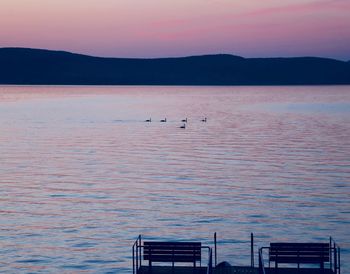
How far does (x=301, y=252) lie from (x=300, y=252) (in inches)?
1.6

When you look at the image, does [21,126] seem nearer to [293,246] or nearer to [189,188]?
[189,188]

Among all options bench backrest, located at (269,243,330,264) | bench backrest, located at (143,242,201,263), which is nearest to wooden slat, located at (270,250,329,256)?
bench backrest, located at (269,243,330,264)

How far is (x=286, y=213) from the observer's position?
140 ft

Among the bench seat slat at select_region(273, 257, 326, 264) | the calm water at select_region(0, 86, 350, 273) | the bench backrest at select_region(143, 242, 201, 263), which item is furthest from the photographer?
the calm water at select_region(0, 86, 350, 273)

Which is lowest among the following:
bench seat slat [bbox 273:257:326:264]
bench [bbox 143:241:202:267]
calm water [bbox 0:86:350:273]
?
calm water [bbox 0:86:350:273]

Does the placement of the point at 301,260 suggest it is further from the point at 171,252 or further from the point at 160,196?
the point at 160,196

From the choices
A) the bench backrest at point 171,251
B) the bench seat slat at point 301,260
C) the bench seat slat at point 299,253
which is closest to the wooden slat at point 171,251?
the bench backrest at point 171,251

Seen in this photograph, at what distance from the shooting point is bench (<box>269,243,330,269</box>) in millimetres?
24078

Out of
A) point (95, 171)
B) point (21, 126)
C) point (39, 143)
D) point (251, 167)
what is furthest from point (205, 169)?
point (21, 126)

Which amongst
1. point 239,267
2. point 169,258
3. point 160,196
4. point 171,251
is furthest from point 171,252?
point 160,196

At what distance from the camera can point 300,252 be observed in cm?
2416

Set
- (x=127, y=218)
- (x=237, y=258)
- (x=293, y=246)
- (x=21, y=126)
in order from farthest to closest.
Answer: (x=21, y=126) → (x=127, y=218) → (x=237, y=258) → (x=293, y=246)

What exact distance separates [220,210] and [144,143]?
48.2 metres

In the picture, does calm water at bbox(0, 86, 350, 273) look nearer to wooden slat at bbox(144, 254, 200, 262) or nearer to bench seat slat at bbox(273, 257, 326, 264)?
wooden slat at bbox(144, 254, 200, 262)
